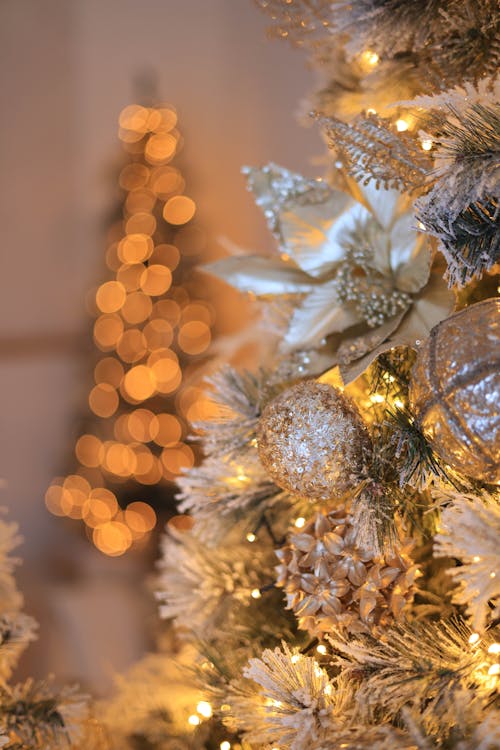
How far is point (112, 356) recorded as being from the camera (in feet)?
5.14

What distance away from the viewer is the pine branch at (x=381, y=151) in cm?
42

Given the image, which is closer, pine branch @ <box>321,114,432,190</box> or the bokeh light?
pine branch @ <box>321,114,432,190</box>

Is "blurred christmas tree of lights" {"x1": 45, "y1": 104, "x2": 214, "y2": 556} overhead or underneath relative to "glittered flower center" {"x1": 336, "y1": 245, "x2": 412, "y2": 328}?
underneath

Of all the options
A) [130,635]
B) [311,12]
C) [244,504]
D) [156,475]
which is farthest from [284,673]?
[156,475]

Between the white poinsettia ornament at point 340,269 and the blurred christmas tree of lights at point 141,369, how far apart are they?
3.19ft

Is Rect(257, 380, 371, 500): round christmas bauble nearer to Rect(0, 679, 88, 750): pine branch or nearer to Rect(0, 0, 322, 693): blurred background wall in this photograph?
Rect(0, 679, 88, 750): pine branch

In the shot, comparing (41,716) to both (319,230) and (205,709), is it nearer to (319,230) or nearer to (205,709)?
(205,709)

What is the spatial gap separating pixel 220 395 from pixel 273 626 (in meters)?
0.20

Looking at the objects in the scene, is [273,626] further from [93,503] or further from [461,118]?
[93,503]

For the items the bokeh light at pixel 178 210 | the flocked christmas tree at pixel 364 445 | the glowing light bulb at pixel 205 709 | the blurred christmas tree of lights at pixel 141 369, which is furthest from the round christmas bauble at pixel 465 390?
the bokeh light at pixel 178 210

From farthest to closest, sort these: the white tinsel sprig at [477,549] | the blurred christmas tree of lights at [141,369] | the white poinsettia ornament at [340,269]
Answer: the blurred christmas tree of lights at [141,369]
the white poinsettia ornament at [340,269]
the white tinsel sprig at [477,549]

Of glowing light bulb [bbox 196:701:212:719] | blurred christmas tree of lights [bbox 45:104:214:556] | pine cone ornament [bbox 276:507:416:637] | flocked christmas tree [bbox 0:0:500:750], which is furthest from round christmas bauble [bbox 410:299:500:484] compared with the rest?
blurred christmas tree of lights [bbox 45:104:214:556]

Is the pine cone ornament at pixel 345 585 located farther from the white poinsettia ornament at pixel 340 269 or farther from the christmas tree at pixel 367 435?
the white poinsettia ornament at pixel 340 269

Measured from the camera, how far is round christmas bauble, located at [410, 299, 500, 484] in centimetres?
35
